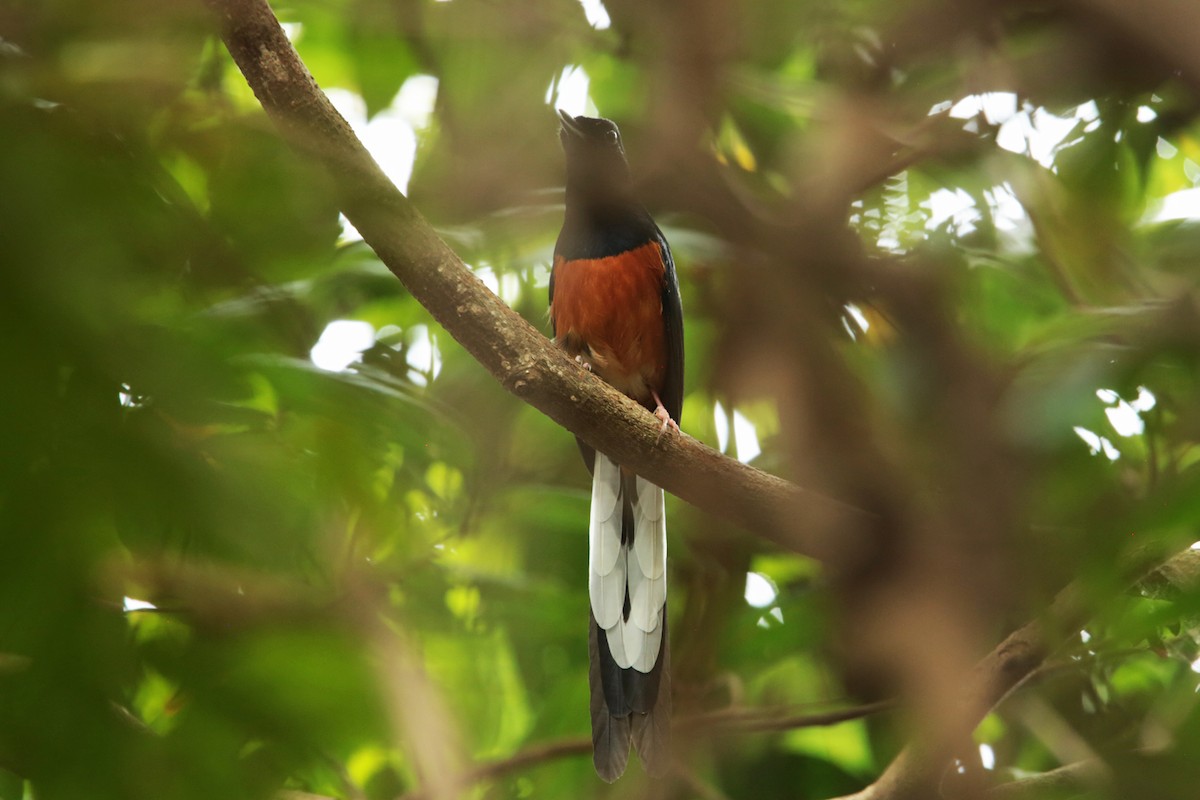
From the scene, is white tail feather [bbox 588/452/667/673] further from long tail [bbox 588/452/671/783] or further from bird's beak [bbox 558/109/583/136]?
bird's beak [bbox 558/109/583/136]

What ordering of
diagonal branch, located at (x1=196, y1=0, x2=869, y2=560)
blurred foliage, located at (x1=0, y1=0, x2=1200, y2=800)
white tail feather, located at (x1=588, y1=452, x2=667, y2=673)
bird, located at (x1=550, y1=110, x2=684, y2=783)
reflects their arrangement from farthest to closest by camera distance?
bird, located at (x1=550, y1=110, x2=684, y2=783)
white tail feather, located at (x1=588, y1=452, x2=667, y2=673)
diagonal branch, located at (x1=196, y1=0, x2=869, y2=560)
blurred foliage, located at (x1=0, y1=0, x2=1200, y2=800)

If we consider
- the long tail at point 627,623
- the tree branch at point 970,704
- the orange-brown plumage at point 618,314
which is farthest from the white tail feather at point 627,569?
the tree branch at point 970,704

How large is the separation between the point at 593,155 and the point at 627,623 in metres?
1.64

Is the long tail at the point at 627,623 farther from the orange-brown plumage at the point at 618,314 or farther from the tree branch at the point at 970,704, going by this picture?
the tree branch at the point at 970,704

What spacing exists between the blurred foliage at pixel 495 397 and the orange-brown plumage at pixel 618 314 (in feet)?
0.64

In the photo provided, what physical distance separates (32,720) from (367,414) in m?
0.29

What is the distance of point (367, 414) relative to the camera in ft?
2.55

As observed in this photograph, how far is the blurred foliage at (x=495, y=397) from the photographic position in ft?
1.94

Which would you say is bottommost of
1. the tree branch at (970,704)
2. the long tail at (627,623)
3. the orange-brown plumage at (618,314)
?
the tree branch at (970,704)

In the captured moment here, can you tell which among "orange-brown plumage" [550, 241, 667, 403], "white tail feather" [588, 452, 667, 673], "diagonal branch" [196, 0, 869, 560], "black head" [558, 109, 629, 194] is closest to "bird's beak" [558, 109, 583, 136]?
"black head" [558, 109, 629, 194]

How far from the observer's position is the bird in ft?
11.5

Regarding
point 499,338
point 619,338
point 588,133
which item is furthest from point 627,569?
point 499,338

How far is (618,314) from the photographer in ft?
13.0

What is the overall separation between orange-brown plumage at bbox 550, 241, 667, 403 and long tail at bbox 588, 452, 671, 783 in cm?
39
